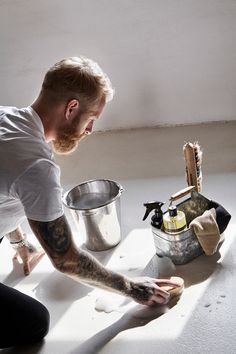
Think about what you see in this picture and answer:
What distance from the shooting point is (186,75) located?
2.63 metres

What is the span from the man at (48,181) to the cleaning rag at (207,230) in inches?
8.6

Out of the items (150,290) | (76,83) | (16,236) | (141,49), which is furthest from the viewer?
(141,49)

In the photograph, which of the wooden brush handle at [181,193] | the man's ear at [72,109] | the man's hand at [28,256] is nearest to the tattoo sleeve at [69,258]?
the man's ear at [72,109]

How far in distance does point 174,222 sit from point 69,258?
17.7 inches

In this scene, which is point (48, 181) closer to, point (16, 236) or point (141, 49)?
point (16, 236)

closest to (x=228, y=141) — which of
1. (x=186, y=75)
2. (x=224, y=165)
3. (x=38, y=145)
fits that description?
(x=224, y=165)

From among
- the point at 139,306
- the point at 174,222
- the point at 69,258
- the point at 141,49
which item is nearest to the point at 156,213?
the point at 174,222

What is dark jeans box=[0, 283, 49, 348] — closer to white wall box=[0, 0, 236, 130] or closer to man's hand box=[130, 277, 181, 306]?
man's hand box=[130, 277, 181, 306]

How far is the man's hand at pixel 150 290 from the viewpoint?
1276 mm

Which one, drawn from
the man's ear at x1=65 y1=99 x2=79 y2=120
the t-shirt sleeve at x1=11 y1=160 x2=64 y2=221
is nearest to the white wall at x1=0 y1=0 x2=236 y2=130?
the man's ear at x1=65 y1=99 x2=79 y2=120

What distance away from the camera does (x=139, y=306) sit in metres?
1.41

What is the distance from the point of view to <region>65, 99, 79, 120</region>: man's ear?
47.0 inches

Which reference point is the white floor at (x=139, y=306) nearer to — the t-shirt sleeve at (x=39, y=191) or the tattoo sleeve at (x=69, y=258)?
the tattoo sleeve at (x=69, y=258)

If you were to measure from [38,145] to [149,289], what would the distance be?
54 centimetres
